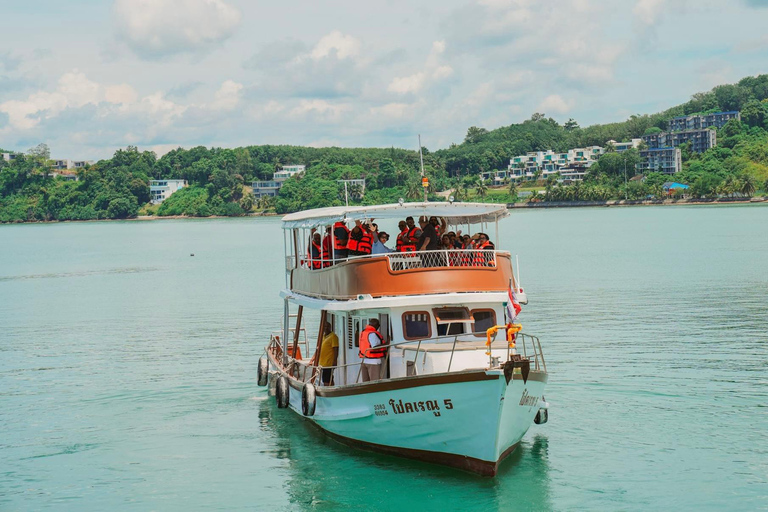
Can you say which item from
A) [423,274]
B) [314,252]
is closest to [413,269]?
[423,274]

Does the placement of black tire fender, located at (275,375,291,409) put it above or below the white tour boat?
below

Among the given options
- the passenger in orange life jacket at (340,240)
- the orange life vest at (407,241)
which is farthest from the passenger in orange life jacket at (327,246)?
the orange life vest at (407,241)

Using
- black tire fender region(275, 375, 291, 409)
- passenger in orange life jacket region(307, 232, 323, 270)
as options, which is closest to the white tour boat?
passenger in orange life jacket region(307, 232, 323, 270)

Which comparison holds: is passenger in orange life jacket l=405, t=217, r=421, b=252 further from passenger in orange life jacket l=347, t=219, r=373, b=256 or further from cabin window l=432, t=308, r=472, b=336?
cabin window l=432, t=308, r=472, b=336

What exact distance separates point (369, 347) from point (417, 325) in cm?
106

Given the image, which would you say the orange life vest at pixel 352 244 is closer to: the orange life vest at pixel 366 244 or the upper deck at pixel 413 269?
the orange life vest at pixel 366 244

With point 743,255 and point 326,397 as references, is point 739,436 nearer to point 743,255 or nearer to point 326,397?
point 326,397

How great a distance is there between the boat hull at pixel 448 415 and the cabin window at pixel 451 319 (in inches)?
71.8

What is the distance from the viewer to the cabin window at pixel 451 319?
19.2 meters

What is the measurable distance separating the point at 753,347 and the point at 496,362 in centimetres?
1823

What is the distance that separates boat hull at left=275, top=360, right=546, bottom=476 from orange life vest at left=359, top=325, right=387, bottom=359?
2.16 feet

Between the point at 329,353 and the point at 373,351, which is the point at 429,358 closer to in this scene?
the point at 373,351

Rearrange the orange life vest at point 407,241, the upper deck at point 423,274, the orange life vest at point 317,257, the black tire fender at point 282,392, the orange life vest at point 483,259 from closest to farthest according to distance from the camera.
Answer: the upper deck at point 423,274, the orange life vest at point 483,259, the orange life vest at point 407,241, the orange life vest at point 317,257, the black tire fender at point 282,392

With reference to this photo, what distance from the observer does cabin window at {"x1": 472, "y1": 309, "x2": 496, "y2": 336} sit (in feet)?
64.3
